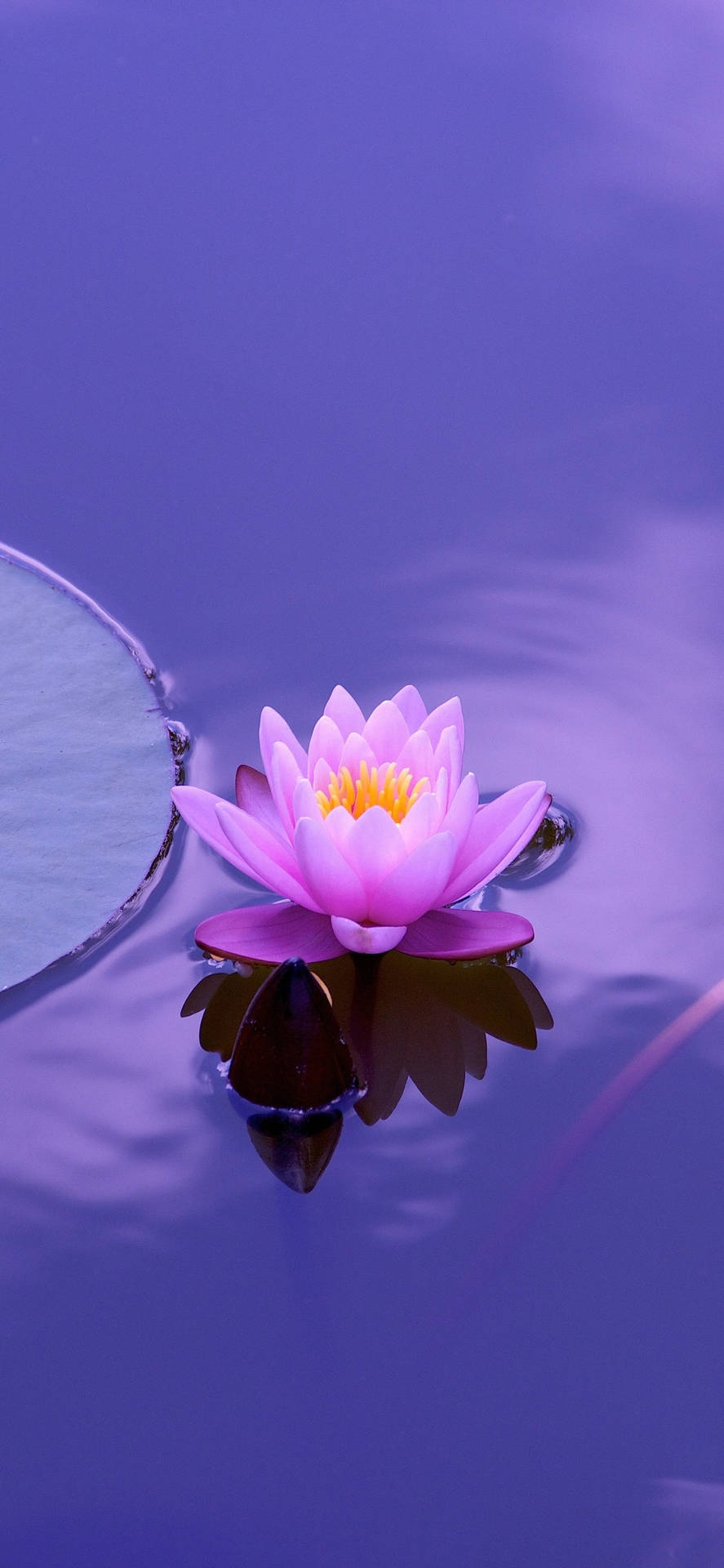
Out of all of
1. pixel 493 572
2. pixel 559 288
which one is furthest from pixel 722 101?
pixel 493 572

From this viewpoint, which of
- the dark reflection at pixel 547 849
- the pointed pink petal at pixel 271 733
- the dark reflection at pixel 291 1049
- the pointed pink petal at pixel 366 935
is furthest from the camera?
the dark reflection at pixel 547 849

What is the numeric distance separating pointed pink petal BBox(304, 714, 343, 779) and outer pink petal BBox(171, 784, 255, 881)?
13cm

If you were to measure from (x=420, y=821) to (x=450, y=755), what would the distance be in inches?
5.8

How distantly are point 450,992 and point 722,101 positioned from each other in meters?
2.83

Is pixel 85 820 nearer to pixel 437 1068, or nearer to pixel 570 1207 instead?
pixel 437 1068

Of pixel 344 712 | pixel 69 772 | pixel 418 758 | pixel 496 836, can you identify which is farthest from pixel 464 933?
pixel 69 772

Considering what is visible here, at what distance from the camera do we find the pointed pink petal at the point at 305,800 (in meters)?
1.62

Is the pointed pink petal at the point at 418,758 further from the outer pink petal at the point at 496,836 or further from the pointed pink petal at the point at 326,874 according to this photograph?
the pointed pink petal at the point at 326,874

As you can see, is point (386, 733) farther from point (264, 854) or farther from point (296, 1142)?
point (296, 1142)

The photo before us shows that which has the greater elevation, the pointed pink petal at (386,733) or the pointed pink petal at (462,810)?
the pointed pink petal at (386,733)

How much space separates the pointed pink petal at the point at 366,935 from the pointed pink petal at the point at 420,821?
116 millimetres

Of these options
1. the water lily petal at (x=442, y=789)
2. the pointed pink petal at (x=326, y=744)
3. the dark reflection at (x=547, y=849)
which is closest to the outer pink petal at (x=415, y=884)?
the water lily petal at (x=442, y=789)

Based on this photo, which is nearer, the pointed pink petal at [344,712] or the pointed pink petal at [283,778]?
the pointed pink petal at [283,778]

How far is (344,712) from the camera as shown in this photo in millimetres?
1829
